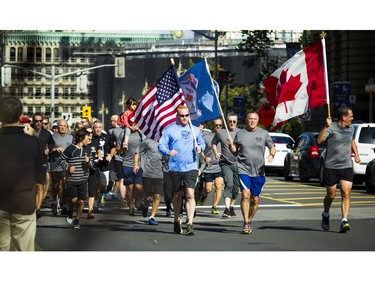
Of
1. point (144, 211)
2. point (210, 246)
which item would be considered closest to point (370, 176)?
point (144, 211)

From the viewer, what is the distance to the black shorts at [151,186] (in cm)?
1789

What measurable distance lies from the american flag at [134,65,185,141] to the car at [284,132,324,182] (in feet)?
42.7

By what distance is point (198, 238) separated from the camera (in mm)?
14914

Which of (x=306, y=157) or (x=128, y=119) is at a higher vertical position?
(x=128, y=119)

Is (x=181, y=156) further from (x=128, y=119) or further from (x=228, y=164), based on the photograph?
(x=128, y=119)

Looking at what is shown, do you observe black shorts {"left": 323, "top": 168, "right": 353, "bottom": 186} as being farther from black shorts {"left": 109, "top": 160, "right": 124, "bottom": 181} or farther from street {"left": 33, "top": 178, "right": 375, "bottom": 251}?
black shorts {"left": 109, "top": 160, "right": 124, "bottom": 181}

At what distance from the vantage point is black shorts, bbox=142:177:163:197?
17.9m

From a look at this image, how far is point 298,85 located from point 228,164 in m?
2.88

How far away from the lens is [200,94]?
19.2 meters

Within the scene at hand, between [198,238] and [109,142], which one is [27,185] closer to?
[198,238]

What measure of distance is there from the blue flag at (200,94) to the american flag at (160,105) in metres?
0.86
